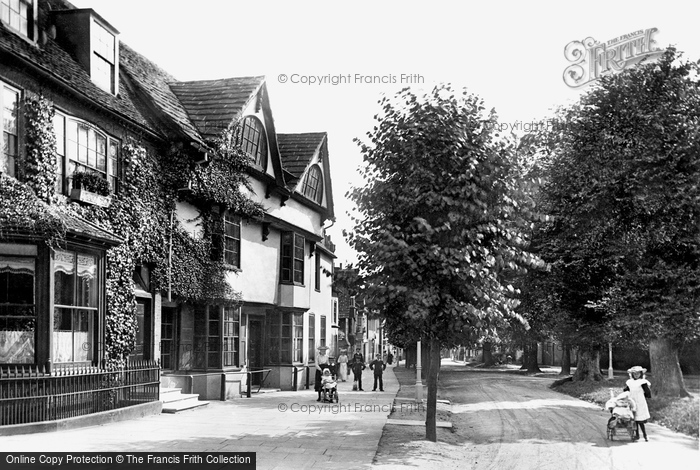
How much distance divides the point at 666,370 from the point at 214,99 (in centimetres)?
1655

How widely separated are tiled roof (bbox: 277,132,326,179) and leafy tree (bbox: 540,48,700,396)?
1232cm

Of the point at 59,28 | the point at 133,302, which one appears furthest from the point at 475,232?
the point at 59,28

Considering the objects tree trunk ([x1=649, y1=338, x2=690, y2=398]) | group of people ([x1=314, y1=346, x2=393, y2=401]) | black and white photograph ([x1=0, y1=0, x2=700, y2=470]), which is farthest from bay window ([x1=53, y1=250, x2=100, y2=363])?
tree trunk ([x1=649, y1=338, x2=690, y2=398])

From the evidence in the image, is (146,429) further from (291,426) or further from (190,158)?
(190,158)

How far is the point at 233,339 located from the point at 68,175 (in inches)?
376

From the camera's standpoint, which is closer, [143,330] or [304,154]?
[143,330]

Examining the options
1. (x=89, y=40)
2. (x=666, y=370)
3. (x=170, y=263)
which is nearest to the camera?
(x=89, y=40)

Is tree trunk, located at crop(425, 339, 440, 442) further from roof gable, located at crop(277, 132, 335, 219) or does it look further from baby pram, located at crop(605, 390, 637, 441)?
roof gable, located at crop(277, 132, 335, 219)

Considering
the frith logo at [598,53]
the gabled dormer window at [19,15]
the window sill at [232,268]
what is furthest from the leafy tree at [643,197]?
the gabled dormer window at [19,15]

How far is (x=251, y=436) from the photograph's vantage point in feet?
45.0

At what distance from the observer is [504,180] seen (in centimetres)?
1352

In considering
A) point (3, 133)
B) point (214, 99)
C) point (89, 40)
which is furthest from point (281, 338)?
point (3, 133)

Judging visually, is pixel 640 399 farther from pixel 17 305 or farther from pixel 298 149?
pixel 298 149

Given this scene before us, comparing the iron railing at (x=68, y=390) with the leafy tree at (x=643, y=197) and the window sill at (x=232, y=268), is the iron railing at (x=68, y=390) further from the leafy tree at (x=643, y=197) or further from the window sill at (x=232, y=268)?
the leafy tree at (x=643, y=197)
